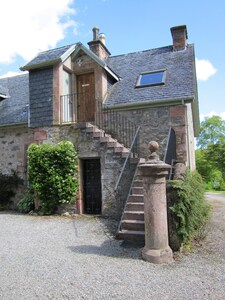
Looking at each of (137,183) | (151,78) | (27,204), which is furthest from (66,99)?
(137,183)

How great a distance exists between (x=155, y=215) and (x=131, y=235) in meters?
1.37

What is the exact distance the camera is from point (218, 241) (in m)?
5.81

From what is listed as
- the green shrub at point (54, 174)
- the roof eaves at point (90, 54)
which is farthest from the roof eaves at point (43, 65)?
the green shrub at point (54, 174)

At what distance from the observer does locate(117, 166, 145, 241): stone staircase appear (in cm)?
607

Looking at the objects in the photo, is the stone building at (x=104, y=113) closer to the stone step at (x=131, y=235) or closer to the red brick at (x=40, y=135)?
the red brick at (x=40, y=135)

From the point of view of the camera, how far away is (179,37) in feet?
39.7

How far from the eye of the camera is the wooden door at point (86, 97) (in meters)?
11.0

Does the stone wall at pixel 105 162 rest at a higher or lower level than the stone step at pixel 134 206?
higher

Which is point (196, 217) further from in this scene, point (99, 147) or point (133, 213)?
point (99, 147)

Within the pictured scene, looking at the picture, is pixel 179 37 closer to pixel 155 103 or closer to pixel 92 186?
pixel 155 103

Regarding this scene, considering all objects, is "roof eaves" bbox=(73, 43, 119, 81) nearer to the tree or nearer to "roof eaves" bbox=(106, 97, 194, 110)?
"roof eaves" bbox=(106, 97, 194, 110)

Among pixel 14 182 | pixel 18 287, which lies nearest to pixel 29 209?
pixel 14 182

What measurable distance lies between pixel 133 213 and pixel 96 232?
116cm

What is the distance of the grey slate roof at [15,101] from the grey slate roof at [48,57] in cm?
219
